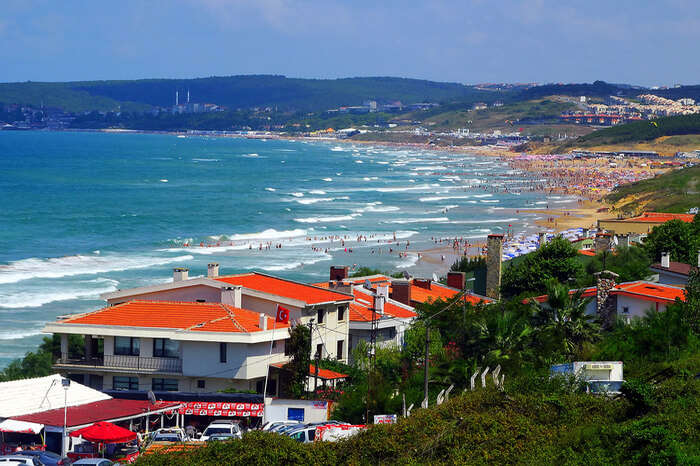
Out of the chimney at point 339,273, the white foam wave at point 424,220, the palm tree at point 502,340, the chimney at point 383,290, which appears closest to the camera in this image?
the palm tree at point 502,340

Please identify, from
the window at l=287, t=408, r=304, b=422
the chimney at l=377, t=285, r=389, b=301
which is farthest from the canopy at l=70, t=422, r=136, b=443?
the chimney at l=377, t=285, r=389, b=301

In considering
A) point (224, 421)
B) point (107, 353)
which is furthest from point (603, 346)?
point (107, 353)

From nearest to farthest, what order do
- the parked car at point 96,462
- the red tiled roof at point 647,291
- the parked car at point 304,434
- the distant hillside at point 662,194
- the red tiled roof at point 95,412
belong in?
the parked car at point 96,462 < the parked car at point 304,434 < the red tiled roof at point 95,412 < the red tiled roof at point 647,291 < the distant hillside at point 662,194

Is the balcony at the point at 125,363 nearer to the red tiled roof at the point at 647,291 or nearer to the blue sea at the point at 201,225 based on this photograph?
the red tiled roof at the point at 647,291

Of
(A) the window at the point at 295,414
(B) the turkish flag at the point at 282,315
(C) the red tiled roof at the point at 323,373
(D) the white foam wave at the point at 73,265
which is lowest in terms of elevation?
(D) the white foam wave at the point at 73,265

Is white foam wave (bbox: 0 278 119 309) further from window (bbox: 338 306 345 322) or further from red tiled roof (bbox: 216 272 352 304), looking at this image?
window (bbox: 338 306 345 322)

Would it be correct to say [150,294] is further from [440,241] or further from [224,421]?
[440,241]

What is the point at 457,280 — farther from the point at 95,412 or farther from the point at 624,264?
the point at 95,412

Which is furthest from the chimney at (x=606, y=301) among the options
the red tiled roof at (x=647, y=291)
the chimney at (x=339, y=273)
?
the chimney at (x=339, y=273)
